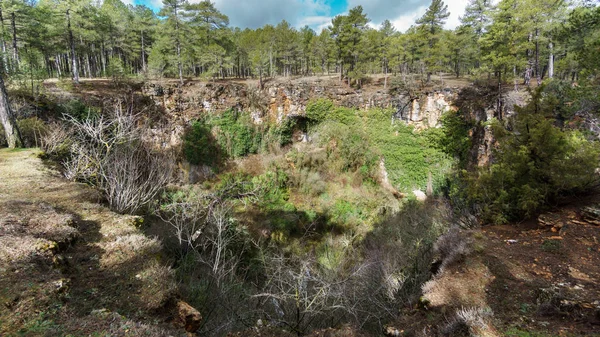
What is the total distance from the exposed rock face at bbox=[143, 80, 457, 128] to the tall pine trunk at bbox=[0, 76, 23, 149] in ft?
32.7

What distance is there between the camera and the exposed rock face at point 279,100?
19359mm

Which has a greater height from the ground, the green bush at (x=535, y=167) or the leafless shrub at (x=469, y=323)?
the green bush at (x=535, y=167)

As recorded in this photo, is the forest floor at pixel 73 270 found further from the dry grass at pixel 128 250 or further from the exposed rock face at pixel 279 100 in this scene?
the exposed rock face at pixel 279 100

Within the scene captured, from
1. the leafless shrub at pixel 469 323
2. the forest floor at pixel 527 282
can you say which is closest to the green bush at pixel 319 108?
the forest floor at pixel 527 282

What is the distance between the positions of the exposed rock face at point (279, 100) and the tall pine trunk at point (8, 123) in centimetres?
998

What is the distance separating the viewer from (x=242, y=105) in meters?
22.1

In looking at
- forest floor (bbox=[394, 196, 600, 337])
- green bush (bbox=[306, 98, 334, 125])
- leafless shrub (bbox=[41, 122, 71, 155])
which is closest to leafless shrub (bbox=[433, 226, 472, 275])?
forest floor (bbox=[394, 196, 600, 337])

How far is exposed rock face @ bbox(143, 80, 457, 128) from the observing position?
19359 mm

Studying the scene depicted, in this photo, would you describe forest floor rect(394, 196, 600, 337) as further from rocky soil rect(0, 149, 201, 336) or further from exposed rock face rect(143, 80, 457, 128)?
exposed rock face rect(143, 80, 457, 128)

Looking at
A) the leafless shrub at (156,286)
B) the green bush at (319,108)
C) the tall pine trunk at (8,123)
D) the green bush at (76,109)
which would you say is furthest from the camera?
the green bush at (319,108)

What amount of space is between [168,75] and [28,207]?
94.6 feet

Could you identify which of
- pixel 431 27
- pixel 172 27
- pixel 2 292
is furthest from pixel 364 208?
pixel 172 27

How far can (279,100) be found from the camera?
22.6 m

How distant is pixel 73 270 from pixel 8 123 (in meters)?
10.9
